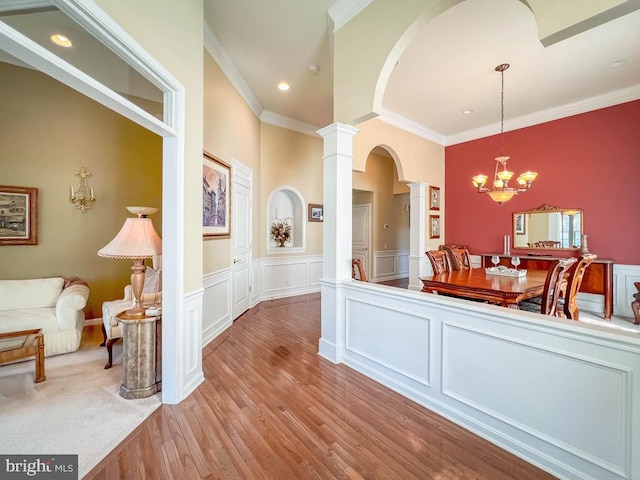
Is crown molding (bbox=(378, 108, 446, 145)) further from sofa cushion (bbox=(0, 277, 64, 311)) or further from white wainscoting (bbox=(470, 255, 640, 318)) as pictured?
sofa cushion (bbox=(0, 277, 64, 311))

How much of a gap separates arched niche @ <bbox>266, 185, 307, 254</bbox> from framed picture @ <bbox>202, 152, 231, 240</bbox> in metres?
1.63

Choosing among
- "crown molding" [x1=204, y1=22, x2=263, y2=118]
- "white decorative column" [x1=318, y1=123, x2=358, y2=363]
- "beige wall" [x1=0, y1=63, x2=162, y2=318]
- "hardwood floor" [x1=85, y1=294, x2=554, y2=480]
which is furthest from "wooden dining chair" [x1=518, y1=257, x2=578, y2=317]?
"beige wall" [x1=0, y1=63, x2=162, y2=318]

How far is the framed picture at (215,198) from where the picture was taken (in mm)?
3375

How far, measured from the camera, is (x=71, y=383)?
2.39 meters

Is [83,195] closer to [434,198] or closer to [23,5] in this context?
[23,5]

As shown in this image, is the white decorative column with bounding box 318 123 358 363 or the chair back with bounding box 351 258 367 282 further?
the chair back with bounding box 351 258 367 282

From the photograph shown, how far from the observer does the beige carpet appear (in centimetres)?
168

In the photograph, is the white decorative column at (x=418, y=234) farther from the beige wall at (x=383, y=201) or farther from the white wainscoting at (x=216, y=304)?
the white wainscoting at (x=216, y=304)

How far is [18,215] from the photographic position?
3451mm

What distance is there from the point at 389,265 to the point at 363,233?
4.16ft

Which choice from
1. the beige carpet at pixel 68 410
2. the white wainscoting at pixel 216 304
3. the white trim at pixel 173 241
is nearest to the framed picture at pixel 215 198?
the white wainscoting at pixel 216 304

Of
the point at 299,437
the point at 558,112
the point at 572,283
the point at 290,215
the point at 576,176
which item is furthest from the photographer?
the point at 290,215

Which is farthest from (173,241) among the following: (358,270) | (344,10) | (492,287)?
(492,287)

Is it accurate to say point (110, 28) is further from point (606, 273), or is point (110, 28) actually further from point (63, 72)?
point (606, 273)
